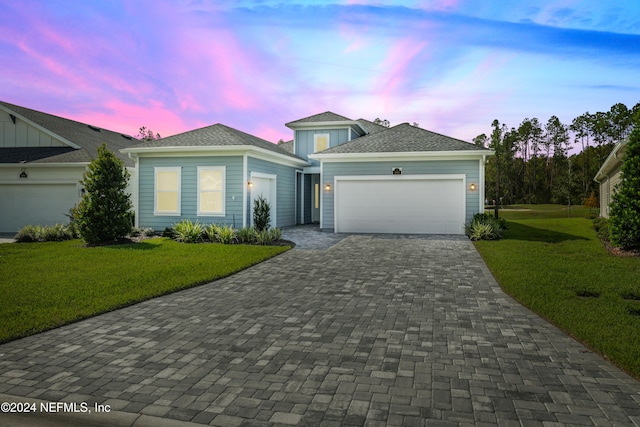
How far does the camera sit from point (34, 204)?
56.7 ft

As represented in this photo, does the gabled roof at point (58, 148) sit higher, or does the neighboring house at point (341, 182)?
the gabled roof at point (58, 148)

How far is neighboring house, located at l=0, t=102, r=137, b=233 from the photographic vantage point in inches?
670

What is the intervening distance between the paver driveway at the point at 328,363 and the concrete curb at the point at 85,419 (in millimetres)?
104

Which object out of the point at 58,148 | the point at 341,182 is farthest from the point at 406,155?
the point at 58,148

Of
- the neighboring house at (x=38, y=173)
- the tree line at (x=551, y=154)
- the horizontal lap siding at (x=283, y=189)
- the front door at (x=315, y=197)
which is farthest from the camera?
the tree line at (x=551, y=154)

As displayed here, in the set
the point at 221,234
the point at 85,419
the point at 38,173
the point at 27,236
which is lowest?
the point at 85,419

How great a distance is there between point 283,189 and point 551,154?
153ft

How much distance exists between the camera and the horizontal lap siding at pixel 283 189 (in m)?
16.3

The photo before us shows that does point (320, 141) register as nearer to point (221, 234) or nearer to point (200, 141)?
point (200, 141)

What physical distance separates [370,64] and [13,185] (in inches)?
615

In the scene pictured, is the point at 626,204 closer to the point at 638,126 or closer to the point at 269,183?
the point at 638,126

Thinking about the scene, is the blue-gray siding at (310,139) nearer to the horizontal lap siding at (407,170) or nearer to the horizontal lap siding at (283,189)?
the horizontal lap siding at (283,189)

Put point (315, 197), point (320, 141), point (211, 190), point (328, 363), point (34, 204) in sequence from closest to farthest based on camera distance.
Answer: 1. point (328, 363)
2. point (211, 190)
3. point (34, 204)
4. point (320, 141)
5. point (315, 197)

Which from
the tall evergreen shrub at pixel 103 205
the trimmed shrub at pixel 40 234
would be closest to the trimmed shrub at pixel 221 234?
the tall evergreen shrub at pixel 103 205
